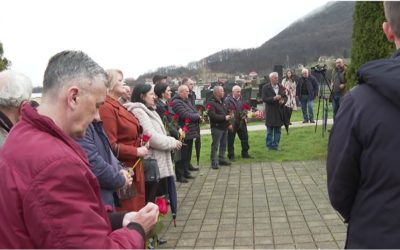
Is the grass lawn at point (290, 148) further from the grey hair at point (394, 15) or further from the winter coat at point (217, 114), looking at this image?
the grey hair at point (394, 15)

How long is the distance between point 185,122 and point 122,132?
4140 mm

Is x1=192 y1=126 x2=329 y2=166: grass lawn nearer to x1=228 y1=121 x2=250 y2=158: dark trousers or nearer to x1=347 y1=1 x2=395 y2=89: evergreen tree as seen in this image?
x1=228 y1=121 x2=250 y2=158: dark trousers

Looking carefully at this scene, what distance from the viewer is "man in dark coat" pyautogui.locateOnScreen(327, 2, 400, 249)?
6.36 ft

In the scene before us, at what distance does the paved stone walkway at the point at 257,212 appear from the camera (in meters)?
5.16

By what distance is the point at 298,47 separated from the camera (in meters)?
40.7

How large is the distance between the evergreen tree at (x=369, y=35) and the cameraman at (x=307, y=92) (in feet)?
23.0


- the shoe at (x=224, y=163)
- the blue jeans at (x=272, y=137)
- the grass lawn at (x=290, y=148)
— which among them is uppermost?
the blue jeans at (x=272, y=137)

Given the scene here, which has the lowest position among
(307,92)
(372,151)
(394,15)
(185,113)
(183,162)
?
(183,162)

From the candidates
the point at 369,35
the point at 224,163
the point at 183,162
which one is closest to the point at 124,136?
the point at 183,162

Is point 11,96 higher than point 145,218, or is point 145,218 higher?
point 11,96

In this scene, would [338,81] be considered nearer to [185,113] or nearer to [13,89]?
[185,113]

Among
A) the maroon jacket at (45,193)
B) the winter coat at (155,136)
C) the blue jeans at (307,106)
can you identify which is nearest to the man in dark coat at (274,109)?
the blue jeans at (307,106)

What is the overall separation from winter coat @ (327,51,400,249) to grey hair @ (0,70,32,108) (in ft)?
7.41

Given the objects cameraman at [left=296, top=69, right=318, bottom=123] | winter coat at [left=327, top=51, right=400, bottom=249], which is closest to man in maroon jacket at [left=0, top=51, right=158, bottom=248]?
winter coat at [left=327, top=51, right=400, bottom=249]
